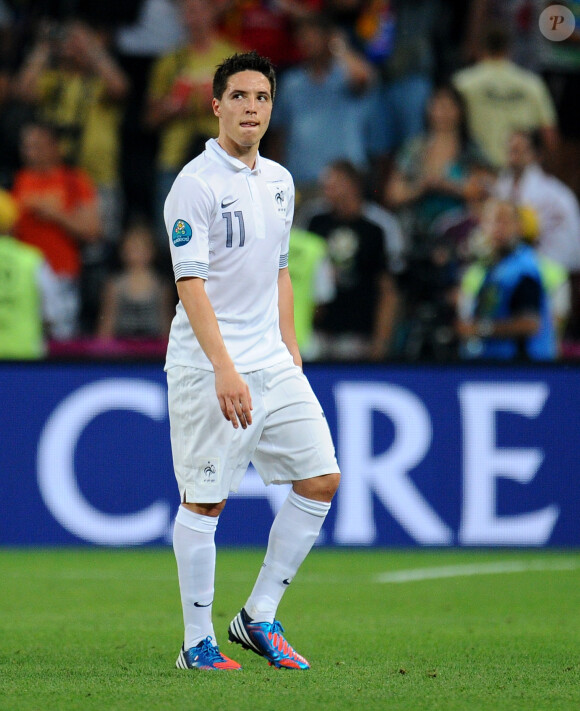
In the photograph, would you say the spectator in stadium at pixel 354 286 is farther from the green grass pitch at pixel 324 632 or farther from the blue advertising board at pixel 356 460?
the green grass pitch at pixel 324 632

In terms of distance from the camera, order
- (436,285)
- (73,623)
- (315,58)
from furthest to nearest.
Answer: (315,58) → (436,285) → (73,623)

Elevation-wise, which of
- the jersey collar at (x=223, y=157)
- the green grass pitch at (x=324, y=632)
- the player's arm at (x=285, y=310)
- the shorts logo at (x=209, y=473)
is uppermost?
the jersey collar at (x=223, y=157)

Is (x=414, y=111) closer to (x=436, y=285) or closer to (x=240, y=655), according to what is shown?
(x=436, y=285)

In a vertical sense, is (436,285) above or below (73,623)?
above

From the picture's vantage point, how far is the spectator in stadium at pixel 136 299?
1045 cm

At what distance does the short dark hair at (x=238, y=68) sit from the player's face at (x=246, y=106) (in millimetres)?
19

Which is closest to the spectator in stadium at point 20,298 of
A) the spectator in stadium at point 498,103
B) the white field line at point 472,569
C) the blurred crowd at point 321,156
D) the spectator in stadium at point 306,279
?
the blurred crowd at point 321,156

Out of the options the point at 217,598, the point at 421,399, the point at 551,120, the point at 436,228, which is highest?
the point at 551,120

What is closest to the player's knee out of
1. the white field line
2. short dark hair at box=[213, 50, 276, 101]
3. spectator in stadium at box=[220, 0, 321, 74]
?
short dark hair at box=[213, 50, 276, 101]

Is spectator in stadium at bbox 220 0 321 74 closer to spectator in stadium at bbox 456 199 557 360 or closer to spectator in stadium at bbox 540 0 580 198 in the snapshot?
spectator in stadium at bbox 540 0 580 198

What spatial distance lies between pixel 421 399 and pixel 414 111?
3.70 metres

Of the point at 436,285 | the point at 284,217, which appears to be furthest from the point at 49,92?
the point at 284,217

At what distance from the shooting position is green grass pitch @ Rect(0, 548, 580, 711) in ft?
13.6

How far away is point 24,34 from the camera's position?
12273mm
